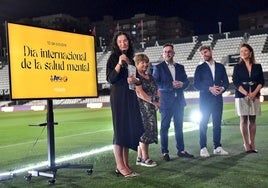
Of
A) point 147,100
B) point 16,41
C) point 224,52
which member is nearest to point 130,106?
point 147,100

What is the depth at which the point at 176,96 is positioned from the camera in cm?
705

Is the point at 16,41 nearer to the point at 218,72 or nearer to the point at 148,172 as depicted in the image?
the point at 148,172

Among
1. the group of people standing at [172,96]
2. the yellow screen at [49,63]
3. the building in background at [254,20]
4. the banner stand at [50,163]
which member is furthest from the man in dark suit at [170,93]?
the building in background at [254,20]

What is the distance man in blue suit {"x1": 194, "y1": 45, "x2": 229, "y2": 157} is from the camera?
7320mm

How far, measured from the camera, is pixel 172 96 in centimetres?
701

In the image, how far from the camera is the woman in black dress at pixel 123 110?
5.34 metres

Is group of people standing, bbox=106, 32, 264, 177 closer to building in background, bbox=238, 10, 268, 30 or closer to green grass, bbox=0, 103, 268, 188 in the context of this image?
green grass, bbox=0, 103, 268, 188

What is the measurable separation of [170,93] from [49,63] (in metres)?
2.31

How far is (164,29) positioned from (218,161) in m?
117

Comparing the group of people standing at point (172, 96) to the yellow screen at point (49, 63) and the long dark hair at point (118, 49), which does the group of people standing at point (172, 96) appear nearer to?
the long dark hair at point (118, 49)

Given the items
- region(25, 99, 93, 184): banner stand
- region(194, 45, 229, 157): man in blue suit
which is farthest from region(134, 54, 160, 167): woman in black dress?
region(194, 45, 229, 157): man in blue suit

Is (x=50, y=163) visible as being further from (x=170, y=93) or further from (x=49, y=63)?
(x=170, y=93)

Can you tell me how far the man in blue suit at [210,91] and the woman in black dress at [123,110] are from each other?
2161 millimetres

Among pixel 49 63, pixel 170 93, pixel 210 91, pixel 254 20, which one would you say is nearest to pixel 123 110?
pixel 49 63
